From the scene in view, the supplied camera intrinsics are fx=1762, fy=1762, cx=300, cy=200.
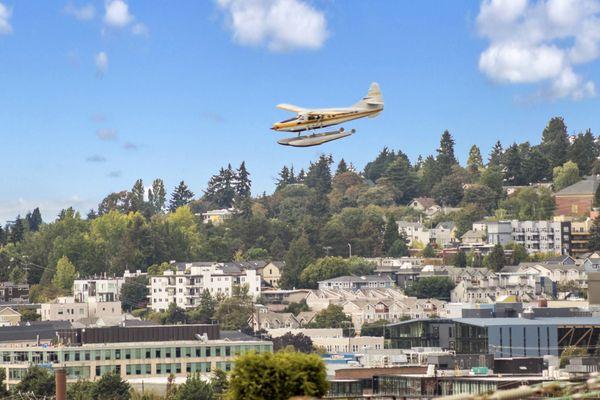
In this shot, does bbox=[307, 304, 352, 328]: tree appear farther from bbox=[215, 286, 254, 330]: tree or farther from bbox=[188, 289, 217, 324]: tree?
bbox=[188, 289, 217, 324]: tree

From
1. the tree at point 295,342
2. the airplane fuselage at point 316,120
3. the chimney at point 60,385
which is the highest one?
the airplane fuselage at point 316,120

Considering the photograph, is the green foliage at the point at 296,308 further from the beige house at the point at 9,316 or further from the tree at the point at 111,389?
the tree at the point at 111,389

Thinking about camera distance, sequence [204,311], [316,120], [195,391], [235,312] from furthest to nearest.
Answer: [204,311] → [235,312] → [195,391] → [316,120]

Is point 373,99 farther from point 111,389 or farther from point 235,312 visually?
point 235,312

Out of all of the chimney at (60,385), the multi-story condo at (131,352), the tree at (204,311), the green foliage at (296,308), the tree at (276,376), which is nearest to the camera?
the tree at (276,376)

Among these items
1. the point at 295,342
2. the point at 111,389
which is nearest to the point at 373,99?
the point at 111,389

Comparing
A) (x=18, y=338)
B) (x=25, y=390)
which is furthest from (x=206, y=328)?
(x=25, y=390)

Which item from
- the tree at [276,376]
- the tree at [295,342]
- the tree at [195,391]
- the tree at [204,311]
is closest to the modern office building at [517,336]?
the tree at [195,391]
